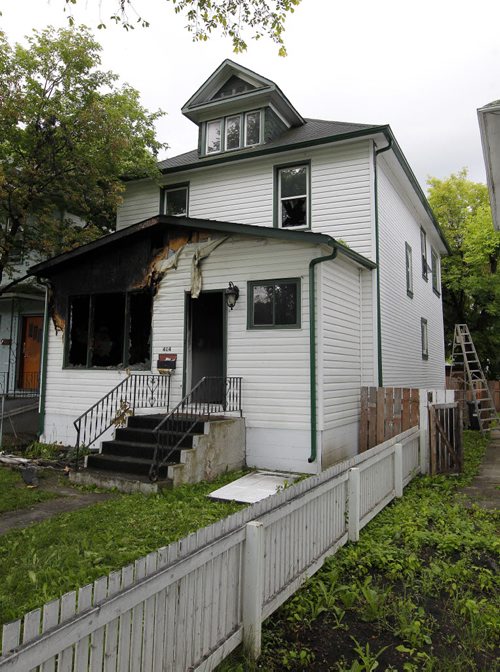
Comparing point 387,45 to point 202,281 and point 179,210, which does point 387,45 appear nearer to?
point 202,281

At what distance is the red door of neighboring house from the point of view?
54.1 feet

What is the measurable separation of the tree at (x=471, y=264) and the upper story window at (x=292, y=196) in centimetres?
1559

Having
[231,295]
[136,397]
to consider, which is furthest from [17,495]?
[231,295]

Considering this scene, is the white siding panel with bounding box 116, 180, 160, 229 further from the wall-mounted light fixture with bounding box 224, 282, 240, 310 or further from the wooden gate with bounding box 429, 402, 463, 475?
the wooden gate with bounding box 429, 402, 463, 475

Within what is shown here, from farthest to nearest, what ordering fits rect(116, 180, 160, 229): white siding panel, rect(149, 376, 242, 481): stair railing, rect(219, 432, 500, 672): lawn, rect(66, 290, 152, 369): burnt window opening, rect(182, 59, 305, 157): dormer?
1. rect(116, 180, 160, 229): white siding panel
2. rect(182, 59, 305, 157): dormer
3. rect(66, 290, 152, 369): burnt window opening
4. rect(149, 376, 242, 481): stair railing
5. rect(219, 432, 500, 672): lawn

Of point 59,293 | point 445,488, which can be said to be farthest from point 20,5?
point 445,488

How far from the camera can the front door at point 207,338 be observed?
35.5 feet

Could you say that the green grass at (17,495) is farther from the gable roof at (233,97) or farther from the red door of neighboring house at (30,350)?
the gable roof at (233,97)

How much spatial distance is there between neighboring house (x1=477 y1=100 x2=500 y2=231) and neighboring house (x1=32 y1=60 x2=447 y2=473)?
3.03m

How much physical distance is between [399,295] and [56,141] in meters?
10.6

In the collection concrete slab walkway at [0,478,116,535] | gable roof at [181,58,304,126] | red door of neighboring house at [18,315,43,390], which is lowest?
concrete slab walkway at [0,478,116,535]

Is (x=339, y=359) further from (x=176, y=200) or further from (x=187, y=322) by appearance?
(x=176, y=200)

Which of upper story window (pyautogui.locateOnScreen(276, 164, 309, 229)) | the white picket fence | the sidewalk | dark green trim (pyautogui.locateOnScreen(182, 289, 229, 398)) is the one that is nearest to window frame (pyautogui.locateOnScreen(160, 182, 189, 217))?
upper story window (pyautogui.locateOnScreen(276, 164, 309, 229))

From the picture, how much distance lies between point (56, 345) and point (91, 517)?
6.43 meters
